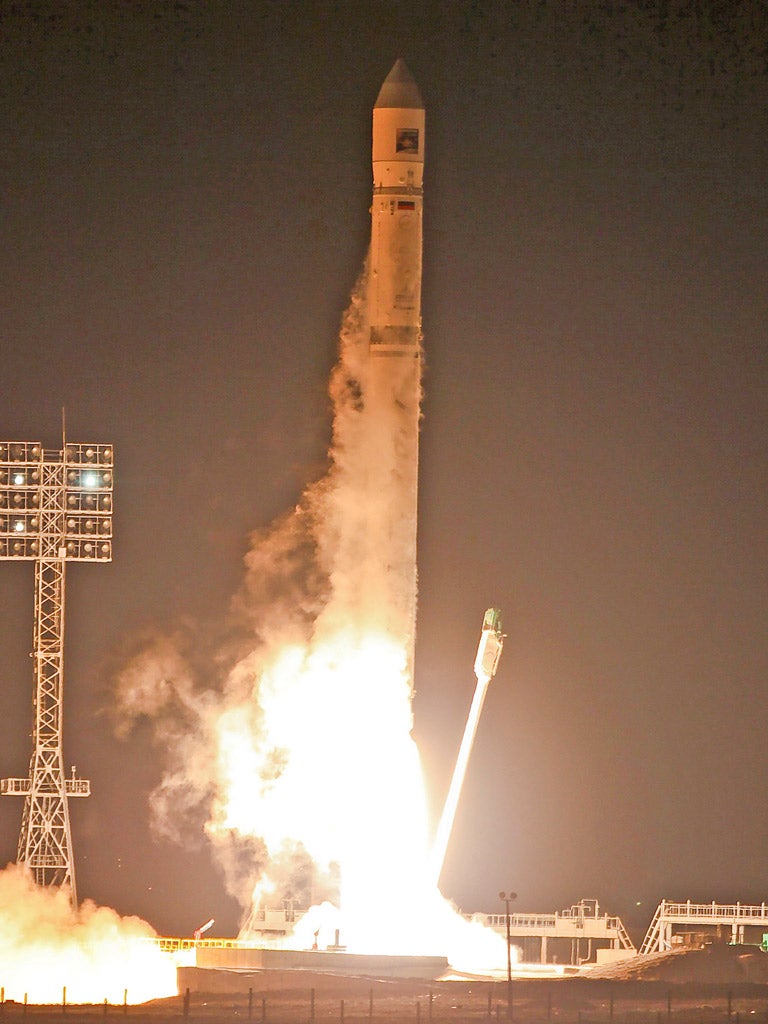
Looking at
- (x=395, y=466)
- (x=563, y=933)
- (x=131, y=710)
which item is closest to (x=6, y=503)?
(x=131, y=710)

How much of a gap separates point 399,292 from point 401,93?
3.58 metres

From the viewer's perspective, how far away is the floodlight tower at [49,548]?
63.6 meters

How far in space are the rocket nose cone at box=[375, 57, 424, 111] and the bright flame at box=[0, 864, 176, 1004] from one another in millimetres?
16156

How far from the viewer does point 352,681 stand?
197 ft

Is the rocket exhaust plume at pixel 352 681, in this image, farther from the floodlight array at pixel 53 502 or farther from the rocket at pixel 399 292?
the floodlight array at pixel 53 502

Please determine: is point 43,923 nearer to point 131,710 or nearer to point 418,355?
point 131,710

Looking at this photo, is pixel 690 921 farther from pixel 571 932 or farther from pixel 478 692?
pixel 478 692

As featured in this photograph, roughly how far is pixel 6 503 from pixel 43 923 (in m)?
8.22

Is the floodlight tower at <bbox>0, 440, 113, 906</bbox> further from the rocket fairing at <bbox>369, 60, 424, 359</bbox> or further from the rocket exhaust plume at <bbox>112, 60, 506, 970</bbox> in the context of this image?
the rocket fairing at <bbox>369, 60, 424, 359</bbox>

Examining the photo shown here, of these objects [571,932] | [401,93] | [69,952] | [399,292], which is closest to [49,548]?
[69,952]

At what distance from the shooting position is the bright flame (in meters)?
59.3

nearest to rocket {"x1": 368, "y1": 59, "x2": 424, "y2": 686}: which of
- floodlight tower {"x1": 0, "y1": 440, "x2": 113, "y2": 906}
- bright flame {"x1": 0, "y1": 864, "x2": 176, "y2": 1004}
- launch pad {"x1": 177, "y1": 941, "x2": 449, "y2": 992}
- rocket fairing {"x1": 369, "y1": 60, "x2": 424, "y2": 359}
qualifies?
rocket fairing {"x1": 369, "y1": 60, "x2": 424, "y2": 359}

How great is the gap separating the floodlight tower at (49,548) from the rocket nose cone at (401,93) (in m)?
9.31

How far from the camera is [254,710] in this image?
63156 millimetres
